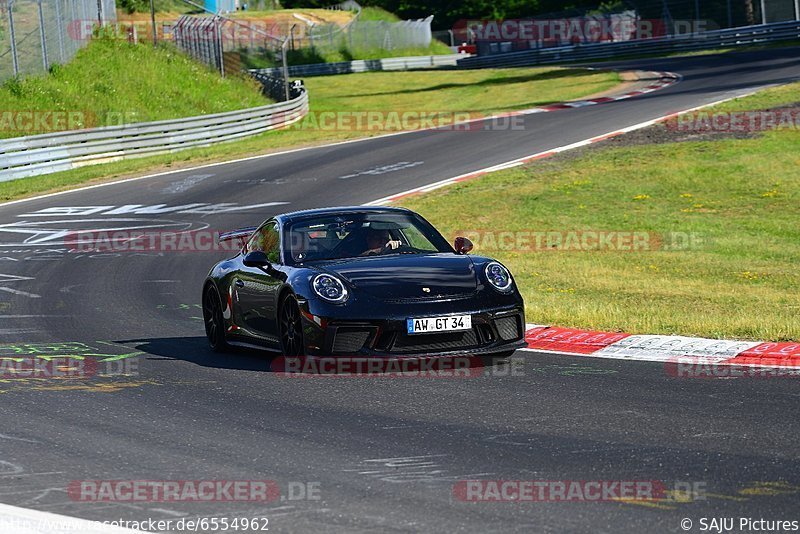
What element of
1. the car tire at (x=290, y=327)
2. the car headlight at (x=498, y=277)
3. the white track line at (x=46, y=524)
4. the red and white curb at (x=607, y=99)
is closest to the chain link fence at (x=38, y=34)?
the red and white curb at (x=607, y=99)

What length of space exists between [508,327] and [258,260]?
2.18m

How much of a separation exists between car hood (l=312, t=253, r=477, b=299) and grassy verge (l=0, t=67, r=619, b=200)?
17719 mm

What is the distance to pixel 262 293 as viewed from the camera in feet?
33.6

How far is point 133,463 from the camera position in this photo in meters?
6.36

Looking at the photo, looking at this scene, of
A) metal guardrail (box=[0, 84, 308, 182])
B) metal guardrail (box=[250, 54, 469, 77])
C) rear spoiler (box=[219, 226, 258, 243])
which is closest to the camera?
rear spoiler (box=[219, 226, 258, 243])

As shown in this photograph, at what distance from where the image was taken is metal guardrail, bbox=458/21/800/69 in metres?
50.3

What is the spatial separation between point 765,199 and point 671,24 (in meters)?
38.6

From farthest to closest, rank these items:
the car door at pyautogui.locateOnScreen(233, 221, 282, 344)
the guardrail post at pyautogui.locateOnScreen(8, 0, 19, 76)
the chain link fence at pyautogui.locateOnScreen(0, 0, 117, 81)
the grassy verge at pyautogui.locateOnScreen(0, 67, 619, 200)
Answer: the chain link fence at pyautogui.locateOnScreen(0, 0, 117, 81) → the guardrail post at pyautogui.locateOnScreen(8, 0, 19, 76) → the grassy verge at pyautogui.locateOnScreen(0, 67, 619, 200) → the car door at pyautogui.locateOnScreen(233, 221, 282, 344)

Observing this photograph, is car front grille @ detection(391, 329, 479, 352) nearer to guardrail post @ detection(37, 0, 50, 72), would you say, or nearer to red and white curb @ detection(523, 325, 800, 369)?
red and white curb @ detection(523, 325, 800, 369)

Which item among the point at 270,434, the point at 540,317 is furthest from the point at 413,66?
the point at 270,434

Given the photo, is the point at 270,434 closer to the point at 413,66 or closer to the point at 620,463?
the point at 620,463

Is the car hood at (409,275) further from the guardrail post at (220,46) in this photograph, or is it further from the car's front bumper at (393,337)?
the guardrail post at (220,46)

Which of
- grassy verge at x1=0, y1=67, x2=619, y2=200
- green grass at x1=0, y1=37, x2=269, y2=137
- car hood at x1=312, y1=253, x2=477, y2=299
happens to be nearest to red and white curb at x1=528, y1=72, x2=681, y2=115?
grassy verge at x1=0, y1=67, x2=619, y2=200

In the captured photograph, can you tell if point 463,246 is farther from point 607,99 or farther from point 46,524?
point 607,99
